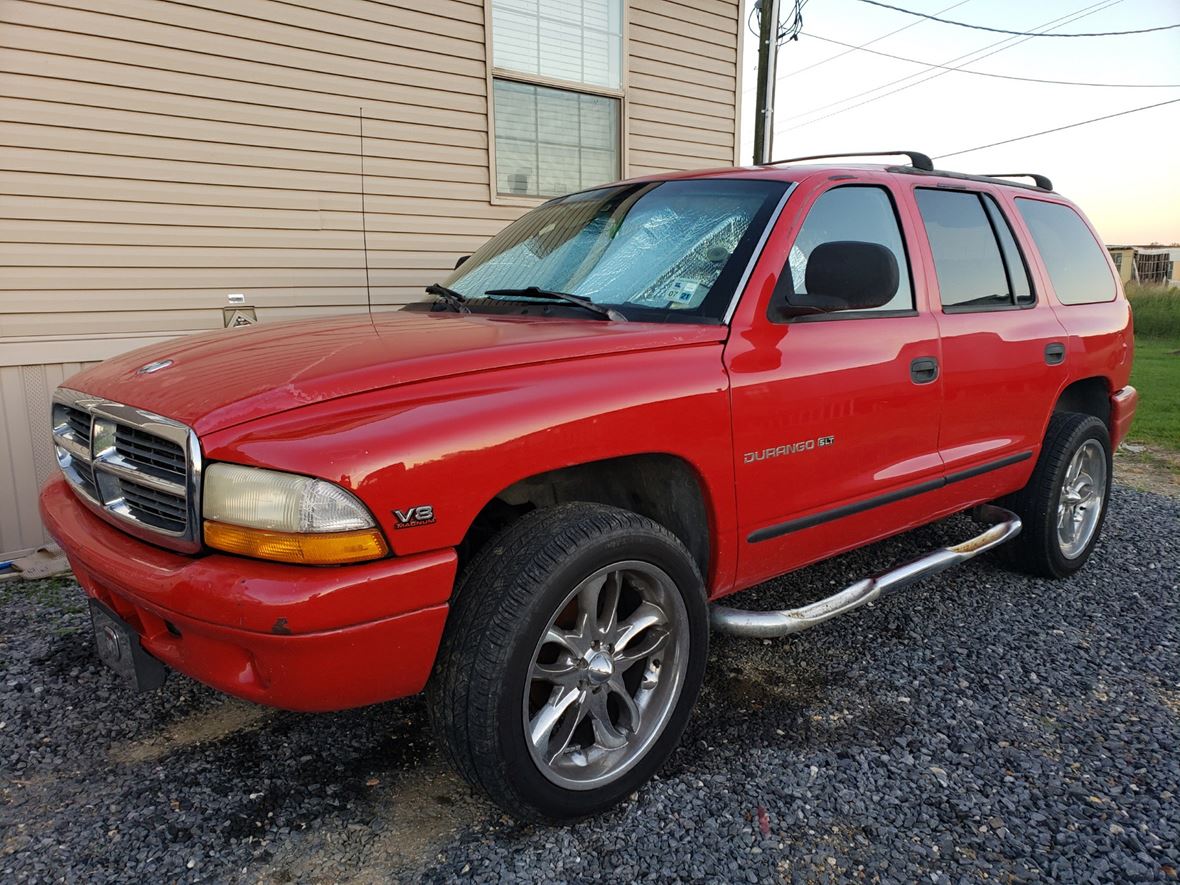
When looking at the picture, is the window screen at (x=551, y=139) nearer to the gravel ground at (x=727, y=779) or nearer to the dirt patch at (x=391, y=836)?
the gravel ground at (x=727, y=779)

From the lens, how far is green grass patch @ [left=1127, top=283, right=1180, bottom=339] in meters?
20.3

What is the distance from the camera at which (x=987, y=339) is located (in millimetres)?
3375

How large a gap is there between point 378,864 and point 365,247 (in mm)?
3956

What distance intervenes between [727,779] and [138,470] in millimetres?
1890

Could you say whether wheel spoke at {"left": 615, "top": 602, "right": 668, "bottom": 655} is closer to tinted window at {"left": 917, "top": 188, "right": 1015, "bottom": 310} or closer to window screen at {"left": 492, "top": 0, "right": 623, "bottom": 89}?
tinted window at {"left": 917, "top": 188, "right": 1015, "bottom": 310}

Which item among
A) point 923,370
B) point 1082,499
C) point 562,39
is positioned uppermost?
point 562,39

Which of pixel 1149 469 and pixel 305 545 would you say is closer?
pixel 305 545

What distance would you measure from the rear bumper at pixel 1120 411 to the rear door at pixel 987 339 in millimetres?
746

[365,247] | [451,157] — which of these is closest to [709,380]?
[365,247]

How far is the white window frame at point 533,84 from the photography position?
573cm

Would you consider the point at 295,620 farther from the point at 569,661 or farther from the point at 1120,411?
the point at 1120,411

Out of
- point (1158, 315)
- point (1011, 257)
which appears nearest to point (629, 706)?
point (1011, 257)

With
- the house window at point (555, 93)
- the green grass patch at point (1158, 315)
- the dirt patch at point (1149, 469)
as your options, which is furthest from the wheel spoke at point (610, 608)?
the green grass patch at point (1158, 315)

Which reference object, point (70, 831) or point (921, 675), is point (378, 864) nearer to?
point (70, 831)
